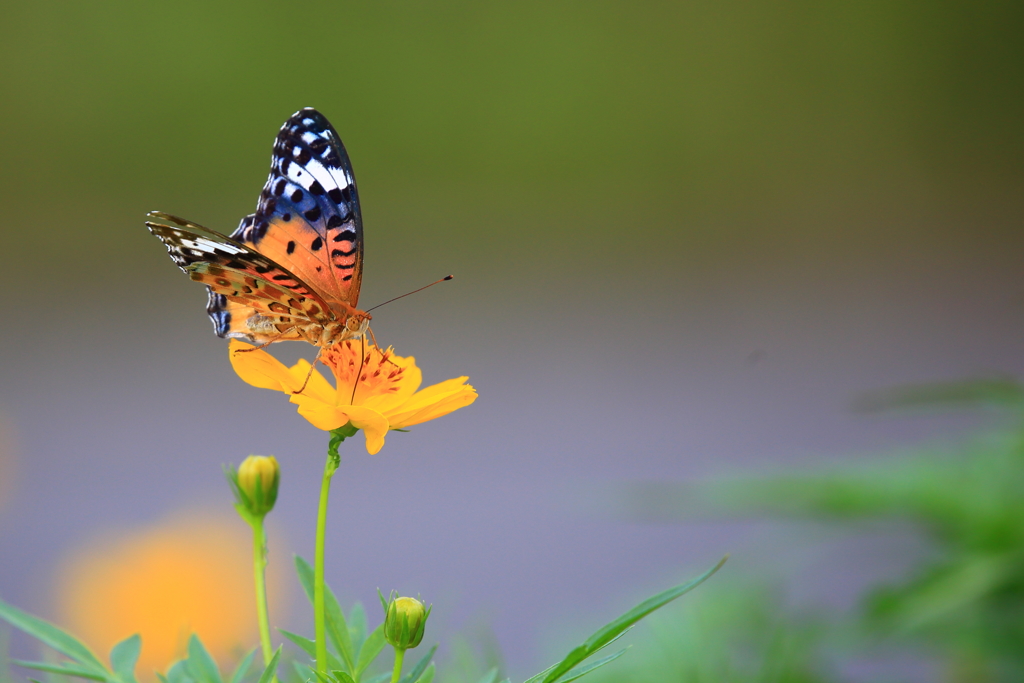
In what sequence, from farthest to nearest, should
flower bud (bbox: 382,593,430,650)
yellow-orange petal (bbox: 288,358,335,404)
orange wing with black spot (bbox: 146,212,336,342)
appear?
orange wing with black spot (bbox: 146,212,336,342)
yellow-orange petal (bbox: 288,358,335,404)
flower bud (bbox: 382,593,430,650)

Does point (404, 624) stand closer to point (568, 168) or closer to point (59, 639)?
point (59, 639)

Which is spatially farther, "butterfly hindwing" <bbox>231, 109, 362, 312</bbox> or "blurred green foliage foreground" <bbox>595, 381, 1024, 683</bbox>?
"butterfly hindwing" <bbox>231, 109, 362, 312</bbox>

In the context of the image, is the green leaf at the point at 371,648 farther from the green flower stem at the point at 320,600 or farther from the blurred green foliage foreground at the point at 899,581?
the blurred green foliage foreground at the point at 899,581

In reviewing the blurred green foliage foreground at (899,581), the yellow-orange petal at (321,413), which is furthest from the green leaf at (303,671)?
the blurred green foliage foreground at (899,581)

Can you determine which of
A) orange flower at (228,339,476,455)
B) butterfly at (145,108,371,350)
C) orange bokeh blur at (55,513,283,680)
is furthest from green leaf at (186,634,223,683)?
orange bokeh blur at (55,513,283,680)

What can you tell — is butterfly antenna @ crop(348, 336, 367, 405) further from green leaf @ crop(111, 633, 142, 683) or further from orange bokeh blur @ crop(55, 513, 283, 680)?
orange bokeh blur @ crop(55, 513, 283, 680)

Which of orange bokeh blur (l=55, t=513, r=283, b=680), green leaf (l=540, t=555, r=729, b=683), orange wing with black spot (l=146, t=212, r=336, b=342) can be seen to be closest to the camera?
green leaf (l=540, t=555, r=729, b=683)
